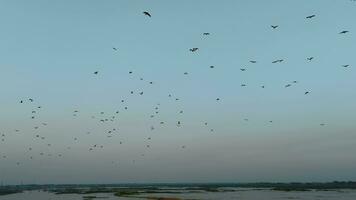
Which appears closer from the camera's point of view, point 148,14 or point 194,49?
point 148,14

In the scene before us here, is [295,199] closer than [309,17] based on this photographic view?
No

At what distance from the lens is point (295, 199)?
258 ft

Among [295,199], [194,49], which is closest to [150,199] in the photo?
[295,199]

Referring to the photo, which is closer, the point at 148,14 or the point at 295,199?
the point at 148,14

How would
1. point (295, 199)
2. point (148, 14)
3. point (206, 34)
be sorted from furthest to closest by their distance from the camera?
1. point (295, 199)
2. point (206, 34)
3. point (148, 14)

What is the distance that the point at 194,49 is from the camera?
861 inches

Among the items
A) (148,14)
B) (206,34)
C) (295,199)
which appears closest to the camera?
(148,14)

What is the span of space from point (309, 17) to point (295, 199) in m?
64.7

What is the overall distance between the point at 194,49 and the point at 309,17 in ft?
18.2

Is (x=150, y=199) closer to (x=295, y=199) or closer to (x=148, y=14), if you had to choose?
(x=295, y=199)

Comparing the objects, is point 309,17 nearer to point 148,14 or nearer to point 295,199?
point 148,14

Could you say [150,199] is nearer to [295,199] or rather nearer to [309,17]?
[295,199]

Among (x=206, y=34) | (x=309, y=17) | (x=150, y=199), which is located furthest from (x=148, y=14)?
(x=150, y=199)

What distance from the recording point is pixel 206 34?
20812 millimetres
